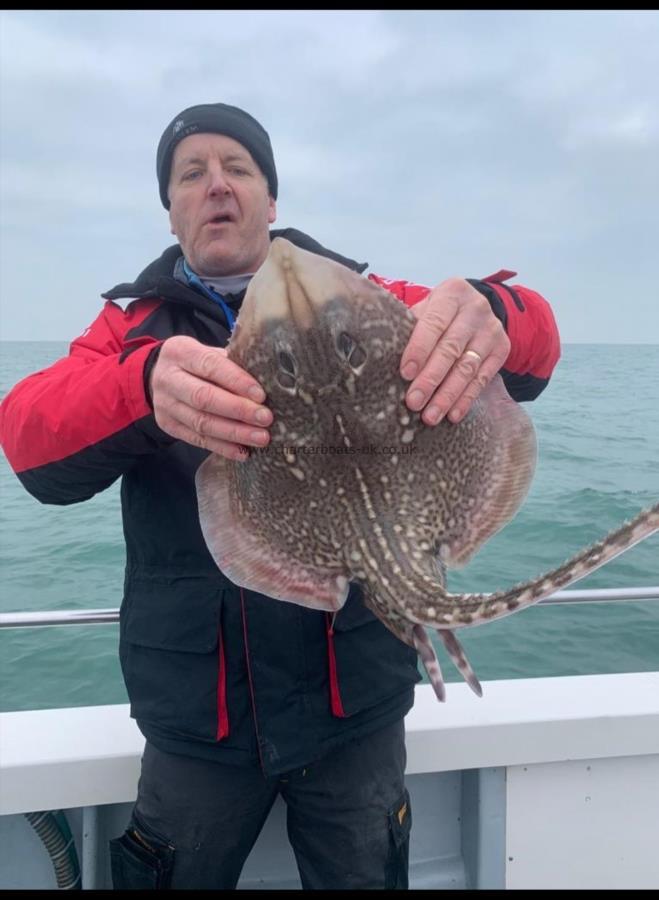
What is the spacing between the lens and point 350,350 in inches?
68.9

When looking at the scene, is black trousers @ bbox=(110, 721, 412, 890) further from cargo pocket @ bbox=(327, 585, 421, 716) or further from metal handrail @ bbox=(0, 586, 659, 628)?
metal handrail @ bbox=(0, 586, 659, 628)

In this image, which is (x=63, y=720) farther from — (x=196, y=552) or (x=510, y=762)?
(x=510, y=762)

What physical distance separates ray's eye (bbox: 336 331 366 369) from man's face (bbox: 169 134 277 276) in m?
1.25

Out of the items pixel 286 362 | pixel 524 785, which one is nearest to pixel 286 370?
pixel 286 362

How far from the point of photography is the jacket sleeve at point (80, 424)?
1973mm

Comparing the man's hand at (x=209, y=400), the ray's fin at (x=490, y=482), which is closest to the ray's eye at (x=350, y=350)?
the man's hand at (x=209, y=400)

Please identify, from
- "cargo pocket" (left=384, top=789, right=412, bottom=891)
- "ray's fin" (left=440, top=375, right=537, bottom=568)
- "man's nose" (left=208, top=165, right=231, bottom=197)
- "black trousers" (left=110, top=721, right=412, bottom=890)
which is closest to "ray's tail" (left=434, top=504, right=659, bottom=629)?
"ray's fin" (left=440, top=375, right=537, bottom=568)

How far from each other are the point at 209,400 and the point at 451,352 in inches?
25.7

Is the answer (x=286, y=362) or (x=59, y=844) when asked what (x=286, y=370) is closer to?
(x=286, y=362)

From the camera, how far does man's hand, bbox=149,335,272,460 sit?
5.61 feet

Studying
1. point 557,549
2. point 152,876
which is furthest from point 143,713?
point 557,549

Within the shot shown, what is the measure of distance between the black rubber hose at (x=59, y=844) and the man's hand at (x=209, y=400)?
2.12 metres

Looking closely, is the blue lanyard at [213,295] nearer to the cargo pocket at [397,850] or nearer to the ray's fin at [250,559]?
the ray's fin at [250,559]

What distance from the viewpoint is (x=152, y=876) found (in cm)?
233
